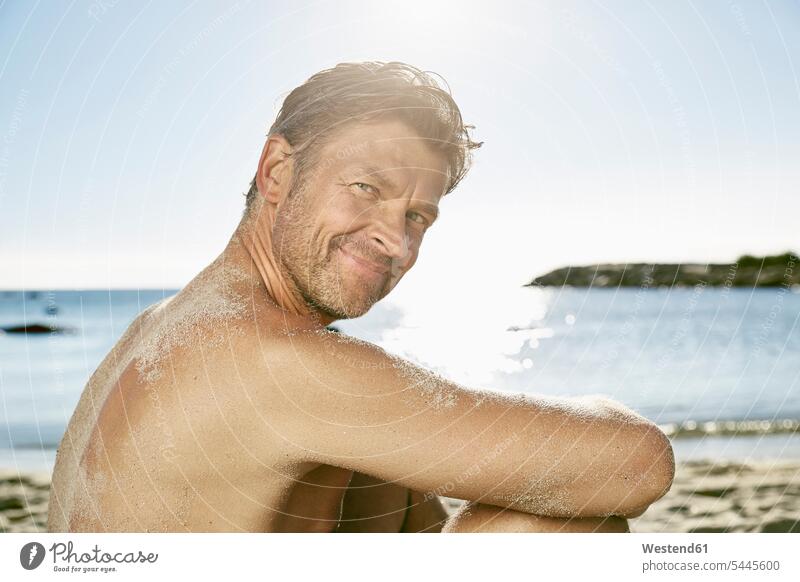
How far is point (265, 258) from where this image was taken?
46.9 inches

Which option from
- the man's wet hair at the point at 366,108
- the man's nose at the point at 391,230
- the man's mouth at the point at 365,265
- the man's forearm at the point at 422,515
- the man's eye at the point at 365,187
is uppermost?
the man's wet hair at the point at 366,108

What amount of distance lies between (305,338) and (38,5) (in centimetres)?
113

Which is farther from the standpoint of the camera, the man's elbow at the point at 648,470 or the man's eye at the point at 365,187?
the man's eye at the point at 365,187

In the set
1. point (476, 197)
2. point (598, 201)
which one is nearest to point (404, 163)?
point (476, 197)

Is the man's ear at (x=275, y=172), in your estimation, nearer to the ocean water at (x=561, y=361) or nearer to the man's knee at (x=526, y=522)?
the ocean water at (x=561, y=361)

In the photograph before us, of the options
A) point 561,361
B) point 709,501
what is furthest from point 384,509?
point 561,361

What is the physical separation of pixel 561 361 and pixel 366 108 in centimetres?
377

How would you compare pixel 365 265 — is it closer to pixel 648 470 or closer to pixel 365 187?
pixel 365 187

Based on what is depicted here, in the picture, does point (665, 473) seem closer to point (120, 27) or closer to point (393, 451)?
point (393, 451)

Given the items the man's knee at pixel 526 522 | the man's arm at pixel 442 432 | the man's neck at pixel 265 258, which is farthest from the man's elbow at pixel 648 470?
the man's neck at pixel 265 258

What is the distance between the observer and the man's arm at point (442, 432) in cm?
94

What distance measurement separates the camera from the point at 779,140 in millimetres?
2074

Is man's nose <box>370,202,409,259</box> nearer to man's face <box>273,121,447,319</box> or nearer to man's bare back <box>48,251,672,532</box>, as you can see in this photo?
man's face <box>273,121,447,319</box>

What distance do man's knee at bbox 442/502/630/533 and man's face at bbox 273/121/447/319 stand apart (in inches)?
13.6
